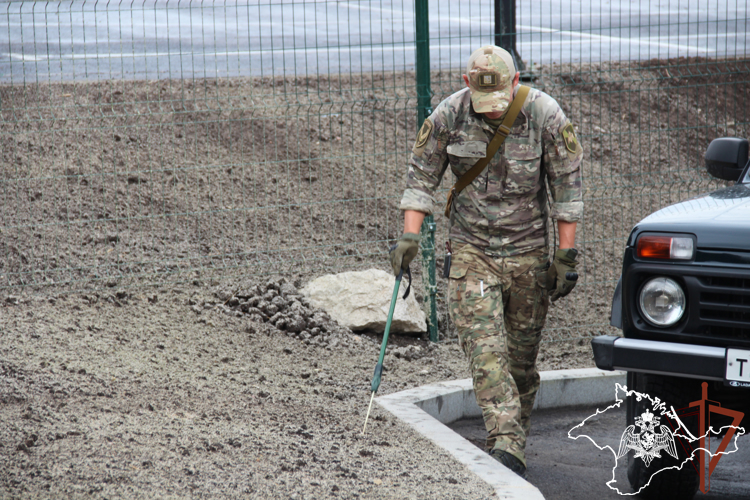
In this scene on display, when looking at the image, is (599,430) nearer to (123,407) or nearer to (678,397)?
(678,397)

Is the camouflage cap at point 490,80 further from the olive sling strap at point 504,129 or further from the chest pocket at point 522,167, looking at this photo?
the chest pocket at point 522,167

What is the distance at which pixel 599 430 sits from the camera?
546 centimetres

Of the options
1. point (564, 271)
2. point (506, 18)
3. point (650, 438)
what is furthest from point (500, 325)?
point (506, 18)

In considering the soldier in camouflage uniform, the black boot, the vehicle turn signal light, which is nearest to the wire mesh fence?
the soldier in camouflage uniform

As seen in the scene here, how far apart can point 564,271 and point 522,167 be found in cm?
56

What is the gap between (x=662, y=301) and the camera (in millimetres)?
3596

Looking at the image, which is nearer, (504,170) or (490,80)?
(490,80)

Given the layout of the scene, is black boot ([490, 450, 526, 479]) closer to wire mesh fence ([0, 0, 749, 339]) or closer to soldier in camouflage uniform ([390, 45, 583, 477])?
soldier in camouflage uniform ([390, 45, 583, 477])

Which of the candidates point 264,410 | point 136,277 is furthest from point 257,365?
point 136,277

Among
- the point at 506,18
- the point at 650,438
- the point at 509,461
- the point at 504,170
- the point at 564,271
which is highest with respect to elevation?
the point at 506,18

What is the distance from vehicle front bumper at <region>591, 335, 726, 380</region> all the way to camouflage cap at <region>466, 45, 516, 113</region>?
125cm

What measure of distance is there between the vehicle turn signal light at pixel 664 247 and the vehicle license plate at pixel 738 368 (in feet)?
1.37

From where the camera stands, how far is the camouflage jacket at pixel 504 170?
4285 millimetres

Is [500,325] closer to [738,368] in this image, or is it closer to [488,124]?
[488,124]
